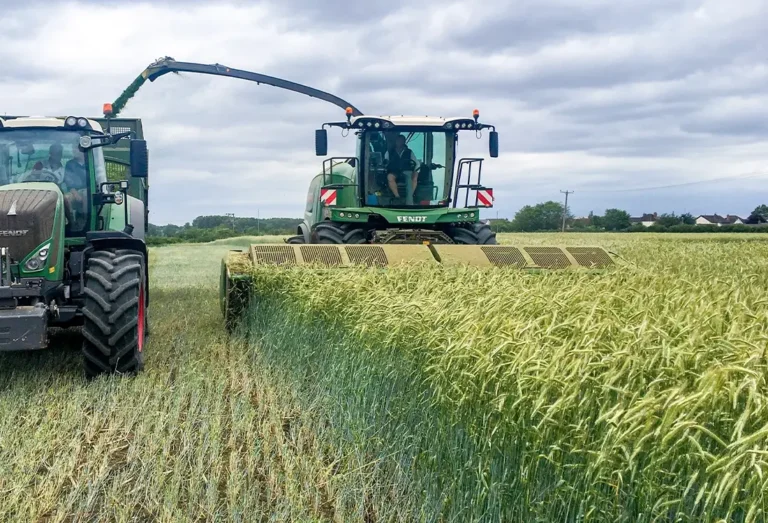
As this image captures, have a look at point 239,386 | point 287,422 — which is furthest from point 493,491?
point 239,386

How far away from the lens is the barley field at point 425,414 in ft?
6.67

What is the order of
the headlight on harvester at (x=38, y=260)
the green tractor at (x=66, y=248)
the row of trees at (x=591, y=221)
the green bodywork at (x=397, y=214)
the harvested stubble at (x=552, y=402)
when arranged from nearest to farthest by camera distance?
the harvested stubble at (x=552, y=402) < the green tractor at (x=66, y=248) < the headlight on harvester at (x=38, y=260) < the green bodywork at (x=397, y=214) < the row of trees at (x=591, y=221)

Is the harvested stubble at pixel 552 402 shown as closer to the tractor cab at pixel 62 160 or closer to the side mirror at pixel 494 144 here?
the tractor cab at pixel 62 160

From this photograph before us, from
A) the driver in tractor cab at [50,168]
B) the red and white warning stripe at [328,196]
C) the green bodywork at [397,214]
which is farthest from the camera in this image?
the red and white warning stripe at [328,196]

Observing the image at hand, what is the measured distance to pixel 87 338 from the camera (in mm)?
5930

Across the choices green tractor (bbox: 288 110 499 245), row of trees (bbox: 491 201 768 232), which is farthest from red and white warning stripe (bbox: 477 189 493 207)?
row of trees (bbox: 491 201 768 232)

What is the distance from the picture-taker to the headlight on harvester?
236 inches

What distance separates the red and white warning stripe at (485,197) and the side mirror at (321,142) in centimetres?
223

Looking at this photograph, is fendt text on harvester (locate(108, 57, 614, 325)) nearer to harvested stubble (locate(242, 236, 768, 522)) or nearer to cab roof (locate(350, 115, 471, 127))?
cab roof (locate(350, 115, 471, 127))

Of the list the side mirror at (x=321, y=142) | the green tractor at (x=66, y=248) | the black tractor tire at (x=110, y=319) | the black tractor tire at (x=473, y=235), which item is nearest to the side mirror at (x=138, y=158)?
the green tractor at (x=66, y=248)

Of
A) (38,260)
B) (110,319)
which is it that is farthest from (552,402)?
(38,260)

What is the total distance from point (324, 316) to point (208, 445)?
4.15ft

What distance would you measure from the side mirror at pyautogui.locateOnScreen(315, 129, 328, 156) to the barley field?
363 cm

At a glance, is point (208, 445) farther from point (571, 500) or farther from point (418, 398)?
point (571, 500)
